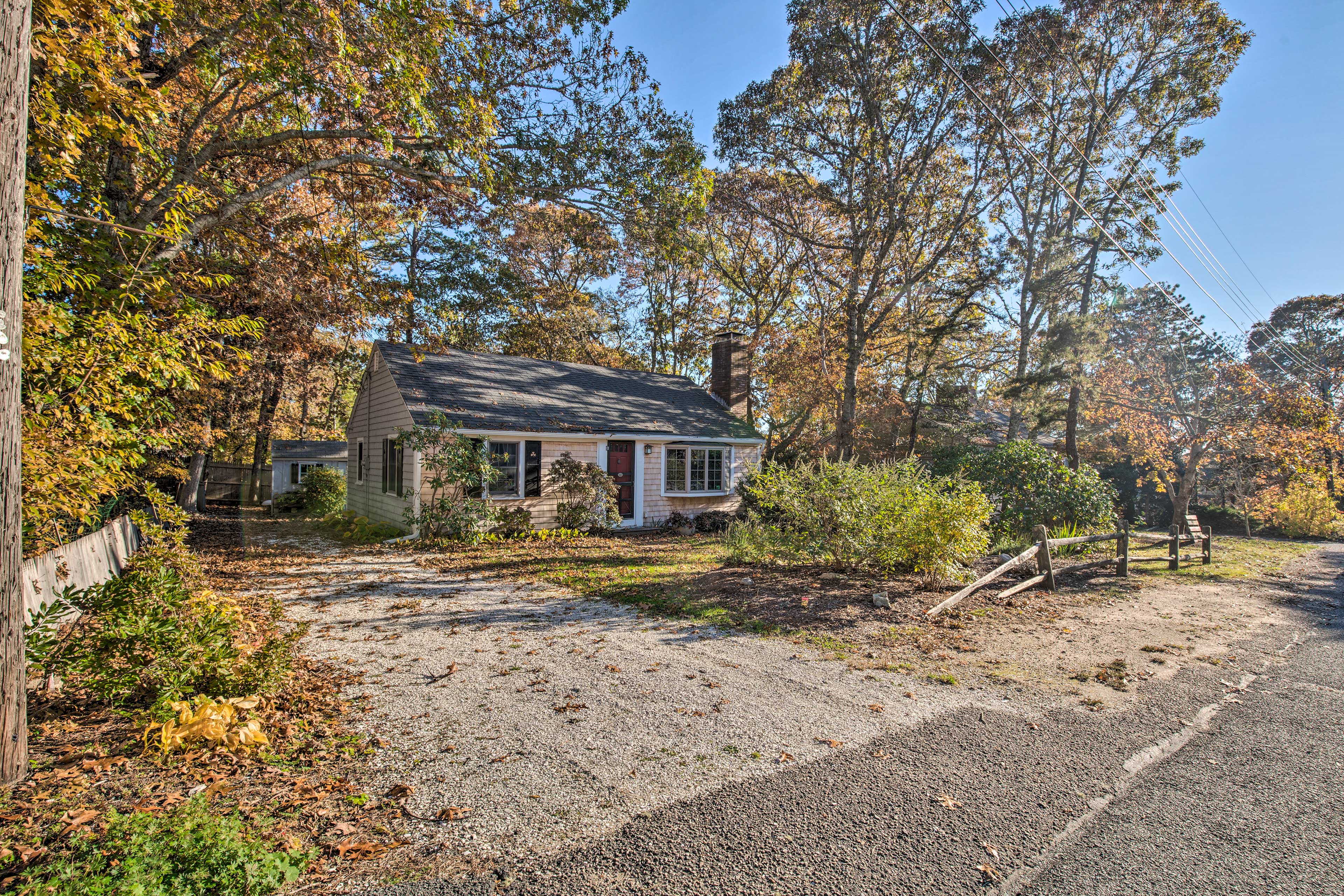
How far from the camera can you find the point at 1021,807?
125 inches

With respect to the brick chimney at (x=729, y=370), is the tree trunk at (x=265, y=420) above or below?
below

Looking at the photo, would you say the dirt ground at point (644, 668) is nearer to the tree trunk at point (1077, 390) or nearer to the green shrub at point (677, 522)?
the green shrub at point (677, 522)

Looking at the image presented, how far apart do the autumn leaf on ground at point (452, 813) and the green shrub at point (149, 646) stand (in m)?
1.94

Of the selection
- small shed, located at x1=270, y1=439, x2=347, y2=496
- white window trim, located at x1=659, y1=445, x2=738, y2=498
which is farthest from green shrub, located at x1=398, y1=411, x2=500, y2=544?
small shed, located at x1=270, y1=439, x2=347, y2=496

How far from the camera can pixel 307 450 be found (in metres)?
26.8

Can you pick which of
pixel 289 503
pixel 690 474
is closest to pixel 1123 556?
pixel 690 474

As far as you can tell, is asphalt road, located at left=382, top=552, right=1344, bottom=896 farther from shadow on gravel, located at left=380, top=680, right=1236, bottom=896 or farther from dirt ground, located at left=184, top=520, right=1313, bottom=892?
dirt ground, located at left=184, top=520, right=1313, bottom=892

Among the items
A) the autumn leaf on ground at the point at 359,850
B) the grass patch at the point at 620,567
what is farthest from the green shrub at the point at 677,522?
the autumn leaf on ground at the point at 359,850

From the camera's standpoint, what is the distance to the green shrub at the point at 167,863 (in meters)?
2.24

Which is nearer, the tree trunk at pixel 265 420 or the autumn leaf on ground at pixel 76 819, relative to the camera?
the autumn leaf on ground at pixel 76 819

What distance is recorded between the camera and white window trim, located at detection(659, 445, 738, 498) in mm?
16250

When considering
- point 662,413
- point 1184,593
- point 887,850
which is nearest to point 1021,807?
point 887,850

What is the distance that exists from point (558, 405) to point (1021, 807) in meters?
13.2

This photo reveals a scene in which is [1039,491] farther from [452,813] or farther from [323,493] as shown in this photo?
[323,493]
